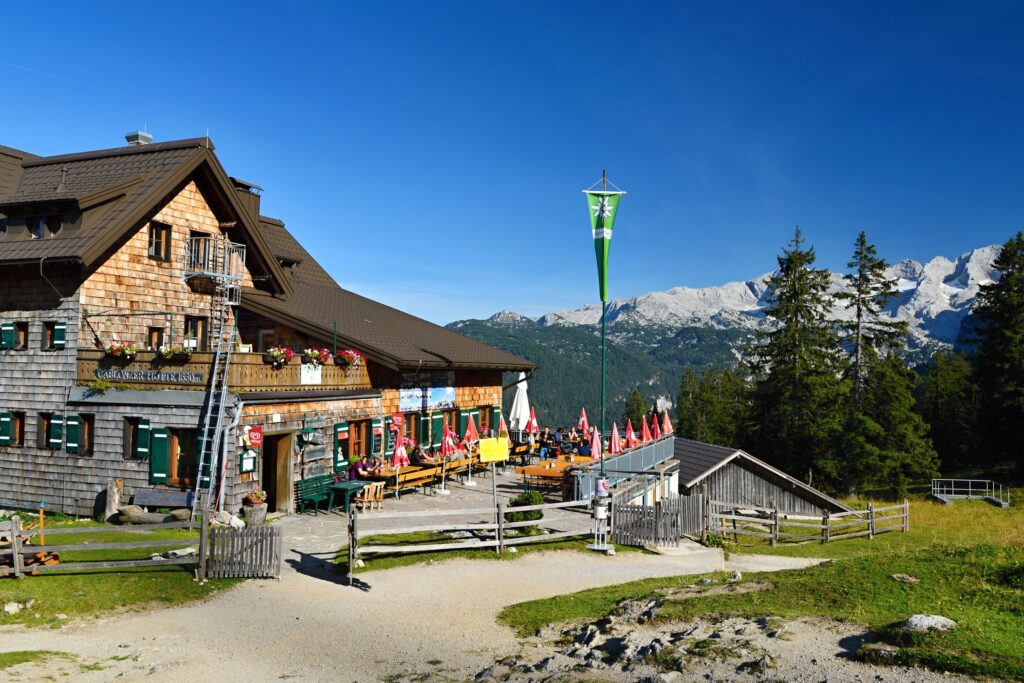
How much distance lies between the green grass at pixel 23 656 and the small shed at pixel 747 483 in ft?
76.8

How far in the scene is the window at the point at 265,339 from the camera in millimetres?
24344


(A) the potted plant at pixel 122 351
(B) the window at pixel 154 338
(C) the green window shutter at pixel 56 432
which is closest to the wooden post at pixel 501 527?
(A) the potted plant at pixel 122 351

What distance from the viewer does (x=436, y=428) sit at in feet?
87.6

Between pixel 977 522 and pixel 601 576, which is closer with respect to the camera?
pixel 601 576

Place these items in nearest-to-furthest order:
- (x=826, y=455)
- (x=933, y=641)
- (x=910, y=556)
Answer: (x=933, y=641) → (x=910, y=556) → (x=826, y=455)

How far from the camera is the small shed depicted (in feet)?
97.5

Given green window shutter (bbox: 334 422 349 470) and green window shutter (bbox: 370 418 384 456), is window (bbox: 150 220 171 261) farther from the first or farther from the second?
green window shutter (bbox: 370 418 384 456)

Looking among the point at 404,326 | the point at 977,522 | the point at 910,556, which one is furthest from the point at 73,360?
the point at 977,522

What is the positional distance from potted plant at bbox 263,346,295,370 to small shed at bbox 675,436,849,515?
1733 centimetres

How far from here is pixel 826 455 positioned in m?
43.6

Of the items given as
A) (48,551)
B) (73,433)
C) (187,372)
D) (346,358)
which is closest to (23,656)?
(48,551)

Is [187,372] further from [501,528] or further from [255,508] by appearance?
[501,528]

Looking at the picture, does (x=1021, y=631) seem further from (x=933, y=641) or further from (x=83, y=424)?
(x=83, y=424)

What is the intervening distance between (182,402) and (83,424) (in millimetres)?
3794
